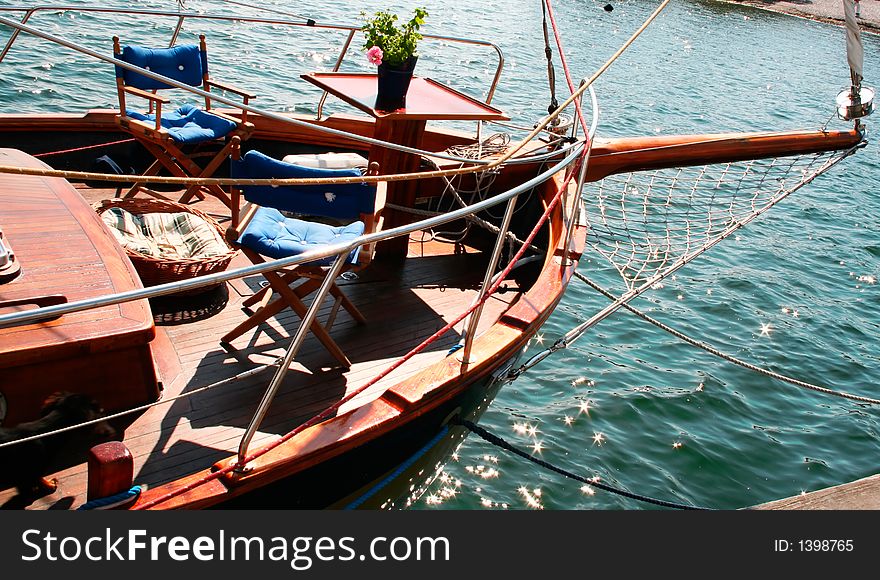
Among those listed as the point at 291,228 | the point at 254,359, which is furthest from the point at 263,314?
the point at 291,228

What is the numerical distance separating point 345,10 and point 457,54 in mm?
2965

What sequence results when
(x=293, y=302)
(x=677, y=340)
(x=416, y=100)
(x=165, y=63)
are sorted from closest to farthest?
(x=293, y=302)
(x=416, y=100)
(x=165, y=63)
(x=677, y=340)

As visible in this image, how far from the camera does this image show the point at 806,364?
7.44 m

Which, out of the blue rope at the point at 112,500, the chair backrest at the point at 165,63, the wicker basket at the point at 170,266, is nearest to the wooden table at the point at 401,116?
the wicker basket at the point at 170,266

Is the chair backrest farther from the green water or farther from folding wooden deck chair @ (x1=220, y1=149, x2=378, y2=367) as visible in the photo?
the green water

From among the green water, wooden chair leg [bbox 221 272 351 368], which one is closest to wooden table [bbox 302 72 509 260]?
wooden chair leg [bbox 221 272 351 368]

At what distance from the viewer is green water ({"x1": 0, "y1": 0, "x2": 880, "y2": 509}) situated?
18.1 feet

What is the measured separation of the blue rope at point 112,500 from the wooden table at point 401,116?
2.43 m

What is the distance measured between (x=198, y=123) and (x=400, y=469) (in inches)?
116

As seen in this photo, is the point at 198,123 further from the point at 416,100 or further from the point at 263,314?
the point at 263,314

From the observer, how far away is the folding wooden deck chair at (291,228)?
11.8 feet

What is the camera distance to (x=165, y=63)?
5.71 meters
